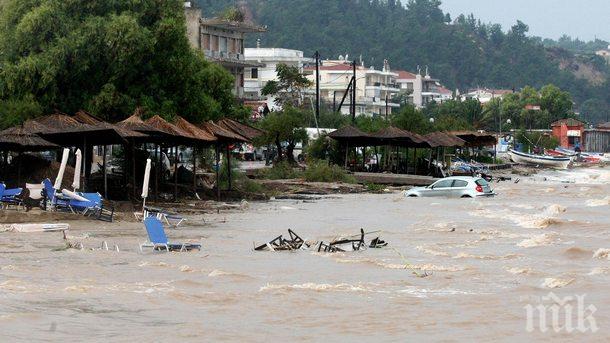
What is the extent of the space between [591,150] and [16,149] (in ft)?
406

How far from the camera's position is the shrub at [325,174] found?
174 ft

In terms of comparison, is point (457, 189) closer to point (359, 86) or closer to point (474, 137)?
point (474, 137)

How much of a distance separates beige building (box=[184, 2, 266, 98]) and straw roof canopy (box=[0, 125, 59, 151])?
4808 centimetres

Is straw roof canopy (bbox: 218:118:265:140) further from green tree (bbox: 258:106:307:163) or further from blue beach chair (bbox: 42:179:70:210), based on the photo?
blue beach chair (bbox: 42:179:70:210)

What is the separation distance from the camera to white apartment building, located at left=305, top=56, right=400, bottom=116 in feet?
493

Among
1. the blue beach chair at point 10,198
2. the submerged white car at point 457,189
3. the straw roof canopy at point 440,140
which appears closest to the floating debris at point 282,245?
the blue beach chair at point 10,198

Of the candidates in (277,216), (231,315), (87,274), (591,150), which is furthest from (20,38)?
(591,150)

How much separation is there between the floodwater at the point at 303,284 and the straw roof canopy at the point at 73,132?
16.5ft

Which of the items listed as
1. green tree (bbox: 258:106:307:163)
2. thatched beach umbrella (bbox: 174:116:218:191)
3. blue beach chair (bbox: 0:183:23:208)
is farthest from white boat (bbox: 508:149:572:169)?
blue beach chair (bbox: 0:183:23:208)

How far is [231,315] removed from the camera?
47.5 feet

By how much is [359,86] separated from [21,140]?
4979 inches

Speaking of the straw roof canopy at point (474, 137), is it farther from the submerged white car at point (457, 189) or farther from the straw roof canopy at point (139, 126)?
the straw roof canopy at point (139, 126)

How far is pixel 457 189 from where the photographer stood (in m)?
43.5

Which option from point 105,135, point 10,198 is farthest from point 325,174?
point 10,198
